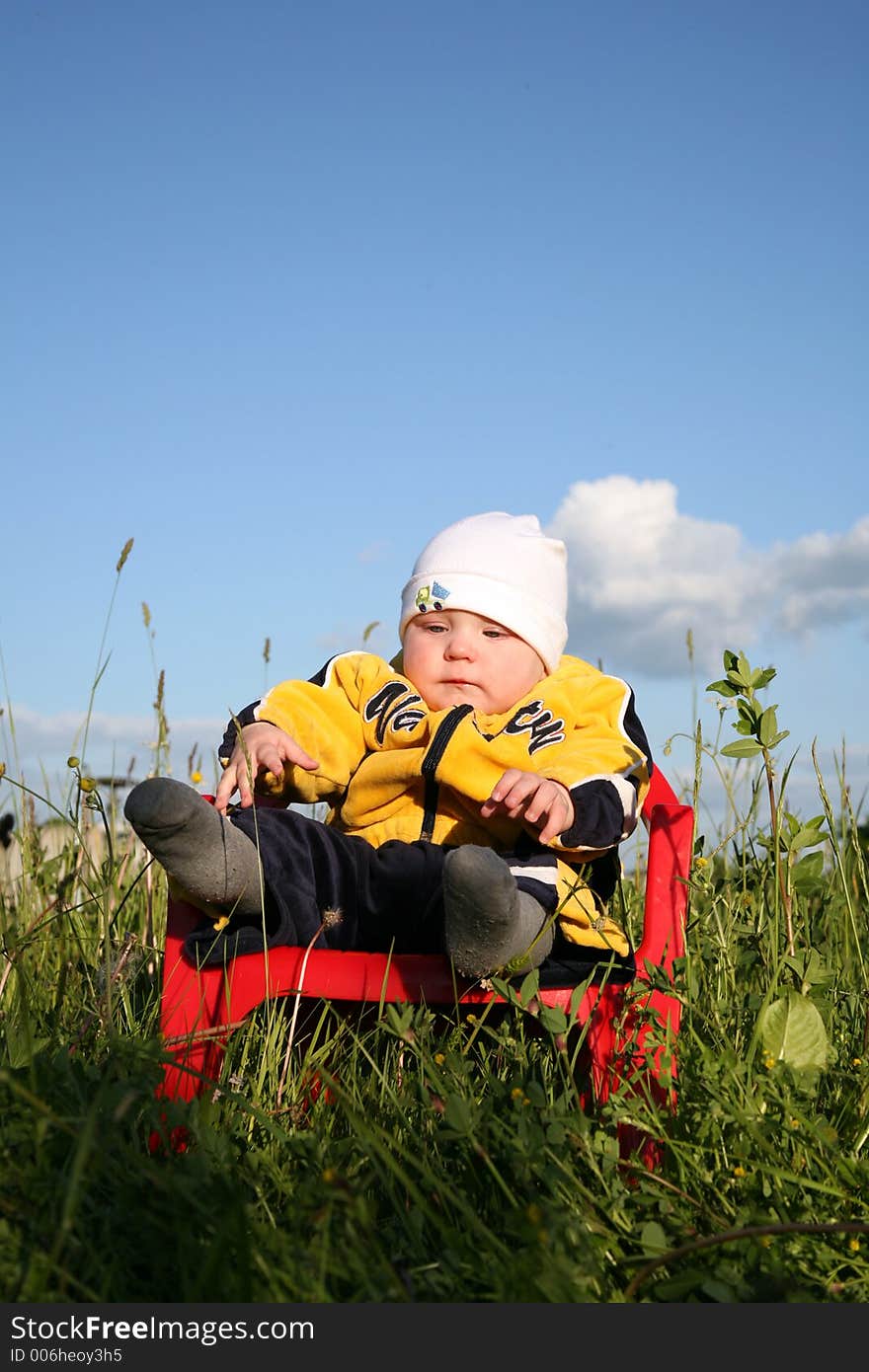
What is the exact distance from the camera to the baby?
2.16m

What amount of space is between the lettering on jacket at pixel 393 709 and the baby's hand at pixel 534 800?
0.45m

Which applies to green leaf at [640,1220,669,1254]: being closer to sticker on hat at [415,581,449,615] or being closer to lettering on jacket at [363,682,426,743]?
lettering on jacket at [363,682,426,743]

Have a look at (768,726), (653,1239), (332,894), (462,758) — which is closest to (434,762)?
(462,758)

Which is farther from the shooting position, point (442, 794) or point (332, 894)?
point (442, 794)

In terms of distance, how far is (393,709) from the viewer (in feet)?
9.47

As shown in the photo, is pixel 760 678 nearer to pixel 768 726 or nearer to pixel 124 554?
pixel 768 726

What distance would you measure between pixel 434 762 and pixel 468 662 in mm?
363

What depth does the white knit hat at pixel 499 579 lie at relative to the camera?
2996 mm

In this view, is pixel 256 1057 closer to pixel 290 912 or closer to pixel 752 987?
pixel 290 912

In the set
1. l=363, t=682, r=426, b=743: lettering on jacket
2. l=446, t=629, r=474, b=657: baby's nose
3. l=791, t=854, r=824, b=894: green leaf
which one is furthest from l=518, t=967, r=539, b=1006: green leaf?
l=446, t=629, r=474, b=657: baby's nose

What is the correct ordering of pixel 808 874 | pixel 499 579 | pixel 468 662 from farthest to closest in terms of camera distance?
pixel 499 579
pixel 468 662
pixel 808 874

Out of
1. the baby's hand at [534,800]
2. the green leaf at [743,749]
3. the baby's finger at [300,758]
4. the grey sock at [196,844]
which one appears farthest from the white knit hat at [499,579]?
the grey sock at [196,844]

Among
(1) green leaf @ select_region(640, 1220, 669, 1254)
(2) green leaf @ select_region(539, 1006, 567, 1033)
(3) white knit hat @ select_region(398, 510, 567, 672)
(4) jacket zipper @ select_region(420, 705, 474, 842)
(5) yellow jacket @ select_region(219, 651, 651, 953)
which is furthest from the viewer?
(3) white knit hat @ select_region(398, 510, 567, 672)

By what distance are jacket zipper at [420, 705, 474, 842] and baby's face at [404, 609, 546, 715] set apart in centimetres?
14
